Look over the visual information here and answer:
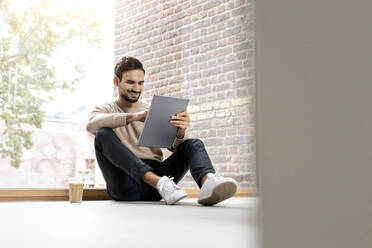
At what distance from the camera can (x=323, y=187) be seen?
0.49 ft

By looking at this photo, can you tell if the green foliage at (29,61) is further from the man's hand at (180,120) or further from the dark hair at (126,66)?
the man's hand at (180,120)

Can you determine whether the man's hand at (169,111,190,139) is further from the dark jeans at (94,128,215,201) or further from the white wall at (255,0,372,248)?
the white wall at (255,0,372,248)

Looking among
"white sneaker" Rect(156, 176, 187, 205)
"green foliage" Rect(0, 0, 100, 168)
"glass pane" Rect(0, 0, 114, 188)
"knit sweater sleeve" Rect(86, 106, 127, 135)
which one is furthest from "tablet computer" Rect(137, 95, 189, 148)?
"green foliage" Rect(0, 0, 100, 168)

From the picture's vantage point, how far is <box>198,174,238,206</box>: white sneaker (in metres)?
1.83

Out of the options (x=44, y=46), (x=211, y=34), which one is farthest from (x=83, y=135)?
(x=211, y=34)

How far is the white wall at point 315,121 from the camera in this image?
15 cm

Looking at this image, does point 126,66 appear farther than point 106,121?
Yes

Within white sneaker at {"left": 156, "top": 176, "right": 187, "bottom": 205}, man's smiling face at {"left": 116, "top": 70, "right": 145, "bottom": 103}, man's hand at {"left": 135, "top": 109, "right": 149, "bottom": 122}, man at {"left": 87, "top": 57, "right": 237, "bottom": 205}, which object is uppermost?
man's smiling face at {"left": 116, "top": 70, "right": 145, "bottom": 103}

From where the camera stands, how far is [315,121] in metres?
0.16

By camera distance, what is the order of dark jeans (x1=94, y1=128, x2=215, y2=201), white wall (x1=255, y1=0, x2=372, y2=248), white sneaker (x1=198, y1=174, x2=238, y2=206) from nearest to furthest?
1. white wall (x1=255, y1=0, x2=372, y2=248)
2. white sneaker (x1=198, y1=174, x2=238, y2=206)
3. dark jeans (x1=94, y1=128, x2=215, y2=201)

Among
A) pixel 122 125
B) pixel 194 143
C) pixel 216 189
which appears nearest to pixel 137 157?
pixel 122 125

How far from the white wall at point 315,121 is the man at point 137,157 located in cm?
168

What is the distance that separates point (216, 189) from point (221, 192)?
3 centimetres

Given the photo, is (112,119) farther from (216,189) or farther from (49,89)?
(49,89)
